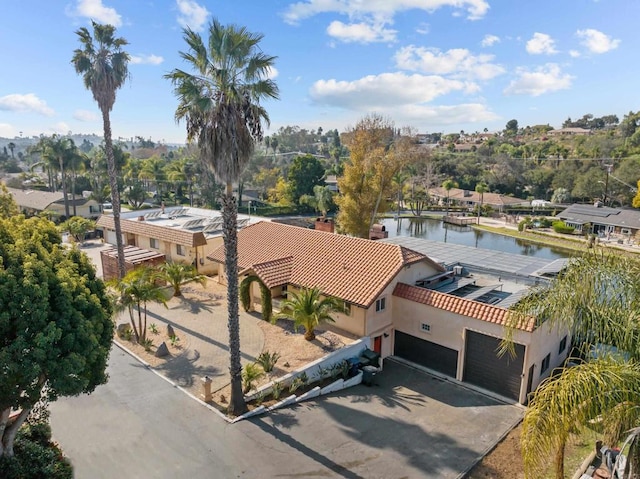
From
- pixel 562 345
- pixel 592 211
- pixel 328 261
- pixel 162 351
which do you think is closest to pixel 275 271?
pixel 328 261

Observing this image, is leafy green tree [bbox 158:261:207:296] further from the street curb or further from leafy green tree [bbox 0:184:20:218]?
leafy green tree [bbox 0:184:20:218]

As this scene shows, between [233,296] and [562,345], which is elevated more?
[233,296]

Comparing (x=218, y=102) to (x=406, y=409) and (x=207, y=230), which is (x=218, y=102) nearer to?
(x=406, y=409)

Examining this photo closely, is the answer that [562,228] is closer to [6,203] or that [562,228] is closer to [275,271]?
[275,271]

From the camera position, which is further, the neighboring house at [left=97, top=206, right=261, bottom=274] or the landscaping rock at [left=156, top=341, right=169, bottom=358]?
the neighboring house at [left=97, top=206, right=261, bottom=274]

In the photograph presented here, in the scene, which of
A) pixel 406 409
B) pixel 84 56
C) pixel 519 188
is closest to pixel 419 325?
pixel 406 409

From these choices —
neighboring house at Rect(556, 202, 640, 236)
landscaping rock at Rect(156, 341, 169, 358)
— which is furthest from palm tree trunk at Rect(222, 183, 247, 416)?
neighboring house at Rect(556, 202, 640, 236)
